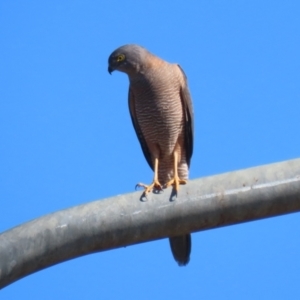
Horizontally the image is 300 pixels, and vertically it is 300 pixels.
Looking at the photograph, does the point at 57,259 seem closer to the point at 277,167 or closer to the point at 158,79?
the point at 277,167

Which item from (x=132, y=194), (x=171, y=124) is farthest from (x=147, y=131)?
(x=132, y=194)

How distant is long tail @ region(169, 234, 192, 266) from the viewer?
6.25 m

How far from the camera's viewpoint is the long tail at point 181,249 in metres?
6.25

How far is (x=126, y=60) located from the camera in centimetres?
770

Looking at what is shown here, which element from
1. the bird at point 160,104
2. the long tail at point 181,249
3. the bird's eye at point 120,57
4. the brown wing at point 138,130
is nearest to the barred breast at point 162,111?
the bird at point 160,104

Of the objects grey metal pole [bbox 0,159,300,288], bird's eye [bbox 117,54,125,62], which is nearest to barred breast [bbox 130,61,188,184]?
bird's eye [bbox 117,54,125,62]

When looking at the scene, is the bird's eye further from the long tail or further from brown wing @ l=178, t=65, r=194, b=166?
the long tail

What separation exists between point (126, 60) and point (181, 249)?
237 centimetres

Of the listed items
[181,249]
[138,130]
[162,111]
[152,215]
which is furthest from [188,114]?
[152,215]

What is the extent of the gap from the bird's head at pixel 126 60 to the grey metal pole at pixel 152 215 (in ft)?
14.5

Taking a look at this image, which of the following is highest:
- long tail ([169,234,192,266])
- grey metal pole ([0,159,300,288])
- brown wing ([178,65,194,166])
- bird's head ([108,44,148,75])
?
bird's head ([108,44,148,75])

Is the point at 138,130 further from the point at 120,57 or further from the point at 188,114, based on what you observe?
the point at 120,57

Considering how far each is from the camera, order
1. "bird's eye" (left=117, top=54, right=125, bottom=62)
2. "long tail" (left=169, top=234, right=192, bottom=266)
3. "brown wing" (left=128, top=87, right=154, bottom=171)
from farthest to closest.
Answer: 1. "brown wing" (left=128, top=87, right=154, bottom=171)
2. "bird's eye" (left=117, top=54, right=125, bottom=62)
3. "long tail" (left=169, top=234, right=192, bottom=266)

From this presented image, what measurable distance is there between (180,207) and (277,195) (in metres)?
0.45
